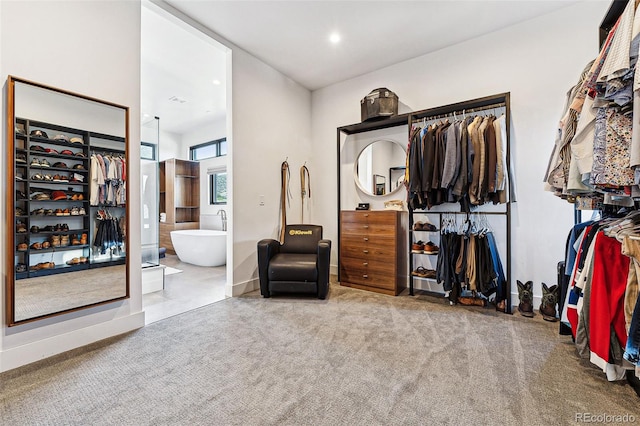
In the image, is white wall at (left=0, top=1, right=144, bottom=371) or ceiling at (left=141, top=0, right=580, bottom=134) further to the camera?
ceiling at (left=141, top=0, right=580, bottom=134)

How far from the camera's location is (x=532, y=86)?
2912 millimetres

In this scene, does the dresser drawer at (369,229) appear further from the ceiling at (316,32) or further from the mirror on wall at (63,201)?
the mirror on wall at (63,201)

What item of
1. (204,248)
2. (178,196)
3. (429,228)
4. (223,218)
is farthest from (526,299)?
(178,196)

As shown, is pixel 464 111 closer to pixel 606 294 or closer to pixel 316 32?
pixel 316 32

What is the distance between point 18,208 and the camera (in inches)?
74.3

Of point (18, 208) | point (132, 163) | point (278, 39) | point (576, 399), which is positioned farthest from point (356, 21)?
point (576, 399)

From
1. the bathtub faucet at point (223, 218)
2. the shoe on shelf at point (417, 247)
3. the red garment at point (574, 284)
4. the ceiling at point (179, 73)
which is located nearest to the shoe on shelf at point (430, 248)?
the shoe on shelf at point (417, 247)

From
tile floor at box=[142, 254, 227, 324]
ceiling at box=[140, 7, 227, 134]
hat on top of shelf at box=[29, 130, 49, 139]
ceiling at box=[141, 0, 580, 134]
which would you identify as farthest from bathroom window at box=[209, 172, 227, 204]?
hat on top of shelf at box=[29, 130, 49, 139]

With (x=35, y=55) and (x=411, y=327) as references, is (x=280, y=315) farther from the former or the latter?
(x=35, y=55)

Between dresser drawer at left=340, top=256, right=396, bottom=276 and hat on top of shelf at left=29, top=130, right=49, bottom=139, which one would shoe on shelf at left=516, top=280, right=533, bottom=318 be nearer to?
dresser drawer at left=340, top=256, right=396, bottom=276

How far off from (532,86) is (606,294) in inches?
91.8

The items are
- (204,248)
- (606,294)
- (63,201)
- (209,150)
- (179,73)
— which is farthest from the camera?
(209,150)

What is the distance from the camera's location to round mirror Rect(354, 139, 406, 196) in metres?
3.79

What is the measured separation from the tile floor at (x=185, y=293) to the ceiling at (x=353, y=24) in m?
3.02
